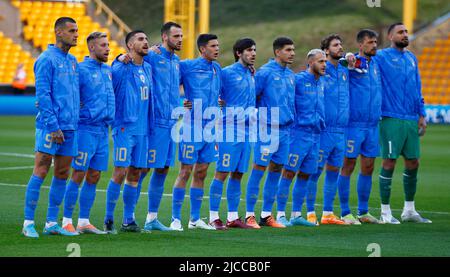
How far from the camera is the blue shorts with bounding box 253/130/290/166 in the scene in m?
11.2

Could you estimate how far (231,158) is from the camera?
1103 cm

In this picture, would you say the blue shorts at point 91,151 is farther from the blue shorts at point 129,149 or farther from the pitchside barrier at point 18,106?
the pitchside barrier at point 18,106

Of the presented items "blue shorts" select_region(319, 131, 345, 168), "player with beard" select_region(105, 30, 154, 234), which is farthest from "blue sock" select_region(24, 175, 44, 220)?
"blue shorts" select_region(319, 131, 345, 168)

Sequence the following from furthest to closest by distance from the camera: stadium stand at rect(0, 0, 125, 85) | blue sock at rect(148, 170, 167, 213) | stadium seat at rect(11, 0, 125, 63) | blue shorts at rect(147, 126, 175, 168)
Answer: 1. stadium seat at rect(11, 0, 125, 63)
2. stadium stand at rect(0, 0, 125, 85)
3. blue sock at rect(148, 170, 167, 213)
4. blue shorts at rect(147, 126, 175, 168)

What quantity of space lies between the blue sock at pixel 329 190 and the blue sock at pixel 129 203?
8.13ft

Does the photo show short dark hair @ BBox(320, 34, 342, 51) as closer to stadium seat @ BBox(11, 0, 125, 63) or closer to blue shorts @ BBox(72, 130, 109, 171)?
blue shorts @ BBox(72, 130, 109, 171)

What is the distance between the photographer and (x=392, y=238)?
10.2m

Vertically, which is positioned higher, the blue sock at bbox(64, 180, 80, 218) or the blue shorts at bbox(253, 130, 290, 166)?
the blue shorts at bbox(253, 130, 290, 166)

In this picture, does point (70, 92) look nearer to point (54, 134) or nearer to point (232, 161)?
point (54, 134)

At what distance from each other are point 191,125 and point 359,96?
2.26 m

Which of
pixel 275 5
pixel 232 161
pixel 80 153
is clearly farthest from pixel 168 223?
pixel 275 5

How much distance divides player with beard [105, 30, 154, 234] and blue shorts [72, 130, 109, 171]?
15 cm

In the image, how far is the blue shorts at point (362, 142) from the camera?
39.1 ft

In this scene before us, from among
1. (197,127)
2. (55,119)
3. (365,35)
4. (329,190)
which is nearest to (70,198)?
(55,119)
